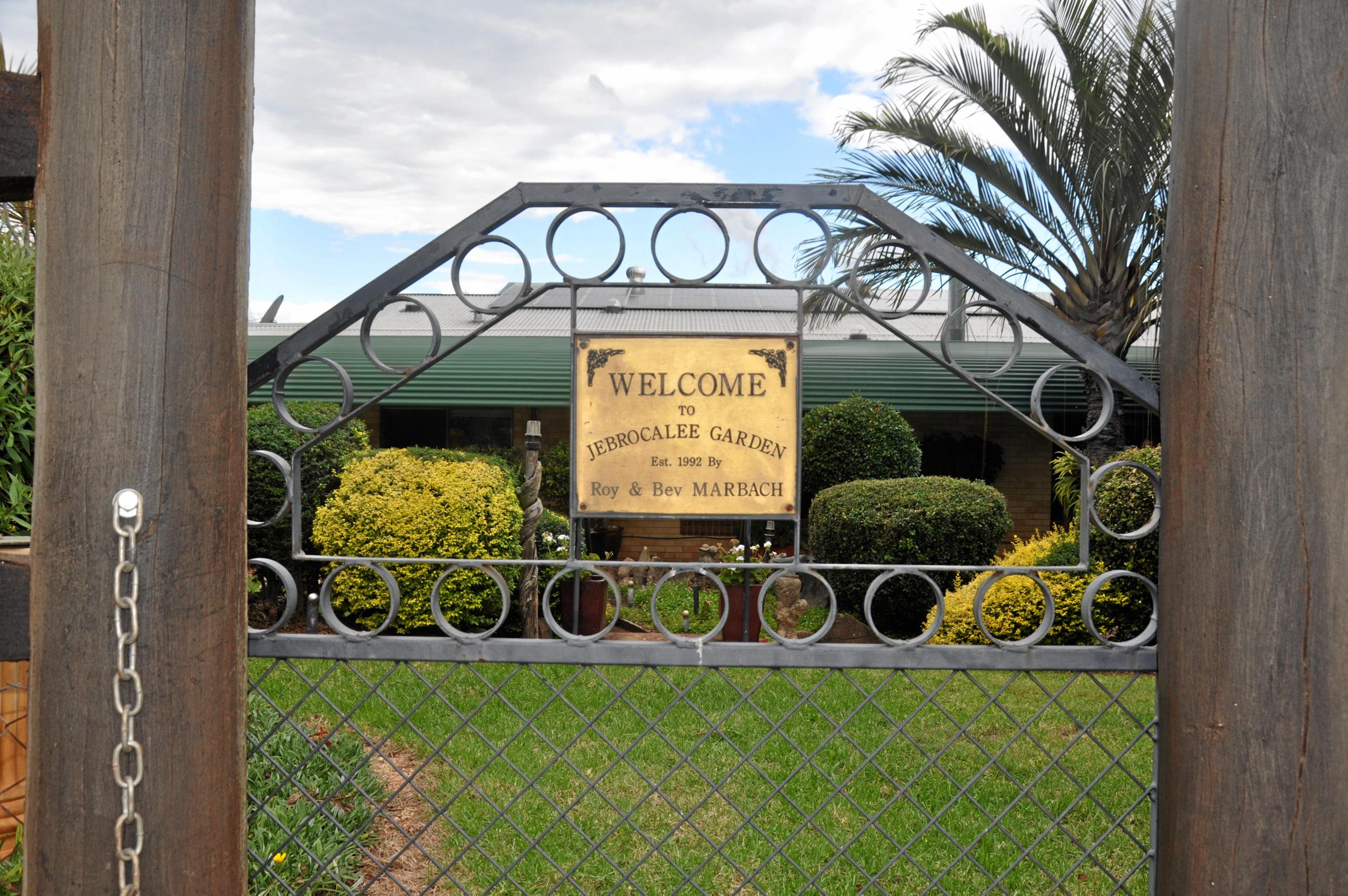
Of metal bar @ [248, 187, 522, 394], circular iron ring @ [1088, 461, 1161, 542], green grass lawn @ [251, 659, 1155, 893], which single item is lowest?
green grass lawn @ [251, 659, 1155, 893]

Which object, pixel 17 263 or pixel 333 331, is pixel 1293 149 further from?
pixel 17 263

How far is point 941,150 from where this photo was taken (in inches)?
339

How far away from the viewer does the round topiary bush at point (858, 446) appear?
28.7ft

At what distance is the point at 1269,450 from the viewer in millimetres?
1684

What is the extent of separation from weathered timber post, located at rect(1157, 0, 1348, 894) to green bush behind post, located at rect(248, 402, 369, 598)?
6940 millimetres

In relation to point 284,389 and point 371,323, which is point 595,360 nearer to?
point 371,323

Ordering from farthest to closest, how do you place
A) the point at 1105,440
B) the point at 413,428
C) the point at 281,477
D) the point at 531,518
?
the point at 413,428
the point at 1105,440
the point at 281,477
the point at 531,518

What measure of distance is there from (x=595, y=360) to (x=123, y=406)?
3.18 feet

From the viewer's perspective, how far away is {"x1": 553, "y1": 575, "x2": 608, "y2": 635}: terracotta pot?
24.1 feet

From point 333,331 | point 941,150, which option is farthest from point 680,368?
point 941,150

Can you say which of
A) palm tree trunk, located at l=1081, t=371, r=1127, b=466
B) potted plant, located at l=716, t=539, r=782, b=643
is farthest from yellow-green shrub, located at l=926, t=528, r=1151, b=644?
palm tree trunk, located at l=1081, t=371, r=1127, b=466

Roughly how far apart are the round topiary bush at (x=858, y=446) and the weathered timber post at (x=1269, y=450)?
6.96 meters

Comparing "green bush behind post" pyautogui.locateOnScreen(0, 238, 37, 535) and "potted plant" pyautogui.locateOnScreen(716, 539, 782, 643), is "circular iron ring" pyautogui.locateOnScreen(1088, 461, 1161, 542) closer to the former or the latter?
"green bush behind post" pyautogui.locateOnScreen(0, 238, 37, 535)

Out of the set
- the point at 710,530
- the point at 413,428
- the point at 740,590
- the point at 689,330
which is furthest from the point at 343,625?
the point at 413,428
